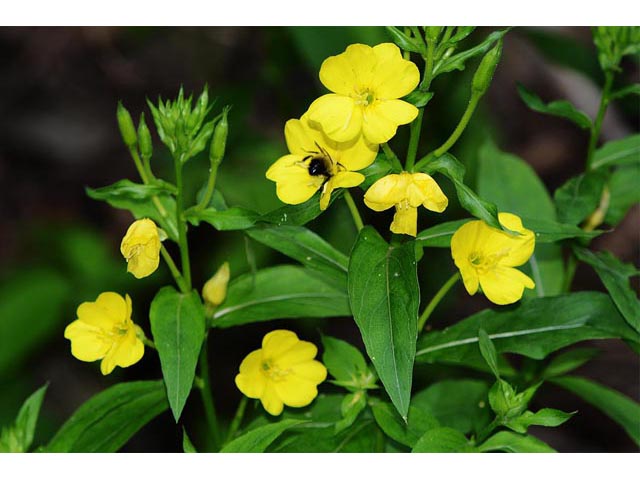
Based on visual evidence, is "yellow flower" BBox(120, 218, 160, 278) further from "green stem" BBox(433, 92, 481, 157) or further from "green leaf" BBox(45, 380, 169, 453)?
"green stem" BBox(433, 92, 481, 157)

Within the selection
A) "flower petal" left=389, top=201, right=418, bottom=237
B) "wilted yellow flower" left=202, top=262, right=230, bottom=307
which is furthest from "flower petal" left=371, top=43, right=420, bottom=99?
"wilted yellow flower" left=202, top=262, right=230, bottom=307

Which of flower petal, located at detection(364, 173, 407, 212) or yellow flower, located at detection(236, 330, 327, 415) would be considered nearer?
flower petal, located at detection(364, 173, 407, 212)

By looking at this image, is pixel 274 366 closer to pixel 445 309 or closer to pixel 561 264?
pixel 561 264

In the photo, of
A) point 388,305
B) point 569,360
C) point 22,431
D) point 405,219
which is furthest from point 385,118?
point 22,431

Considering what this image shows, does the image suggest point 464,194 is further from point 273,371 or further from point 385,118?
point 273,371

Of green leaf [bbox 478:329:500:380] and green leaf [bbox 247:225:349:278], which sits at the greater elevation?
green leaf [bbox 247:225:349:278]

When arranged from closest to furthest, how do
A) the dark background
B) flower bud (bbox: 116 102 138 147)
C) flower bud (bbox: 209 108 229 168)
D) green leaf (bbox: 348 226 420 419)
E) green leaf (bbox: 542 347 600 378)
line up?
green leaf (bbox: 348 226 420 419) → flower bud (bbox: 209 108 229 168) → flower bud (bbox: 116 102 138 147) → green leaf (bbox: 542 347 600 378) → the dark background
